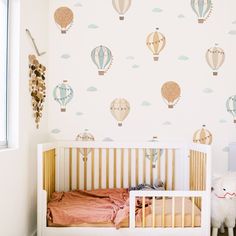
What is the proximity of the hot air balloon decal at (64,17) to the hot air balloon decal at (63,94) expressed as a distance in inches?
19.4

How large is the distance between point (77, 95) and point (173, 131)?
885 millimetres

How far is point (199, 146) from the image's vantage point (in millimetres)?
2705

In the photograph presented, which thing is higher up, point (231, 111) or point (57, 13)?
point (57, 13)

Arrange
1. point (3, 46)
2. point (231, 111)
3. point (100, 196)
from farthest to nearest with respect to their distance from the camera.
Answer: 1. point (231, 111)
2. point (100, 196)
3. point (3, 46)

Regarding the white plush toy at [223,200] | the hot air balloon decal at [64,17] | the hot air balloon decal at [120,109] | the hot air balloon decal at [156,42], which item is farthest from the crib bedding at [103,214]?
the hot air balloon decal at [64,17]

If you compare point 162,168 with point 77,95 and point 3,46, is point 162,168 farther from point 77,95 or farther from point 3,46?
point 3,46

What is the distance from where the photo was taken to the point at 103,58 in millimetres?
3145

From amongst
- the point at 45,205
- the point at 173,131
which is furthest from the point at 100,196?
the point at 173,131

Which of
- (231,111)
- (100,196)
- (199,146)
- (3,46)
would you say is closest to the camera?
(3,46)

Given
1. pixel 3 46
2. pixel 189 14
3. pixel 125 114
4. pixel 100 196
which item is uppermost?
pixel 189 14

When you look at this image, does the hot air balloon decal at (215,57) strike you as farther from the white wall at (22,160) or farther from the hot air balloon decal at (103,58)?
the white wall at (22,160)

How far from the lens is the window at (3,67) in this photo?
Result: 2371mm

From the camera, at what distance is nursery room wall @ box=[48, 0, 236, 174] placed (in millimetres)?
3145

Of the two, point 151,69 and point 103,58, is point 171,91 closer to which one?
point 151,69
